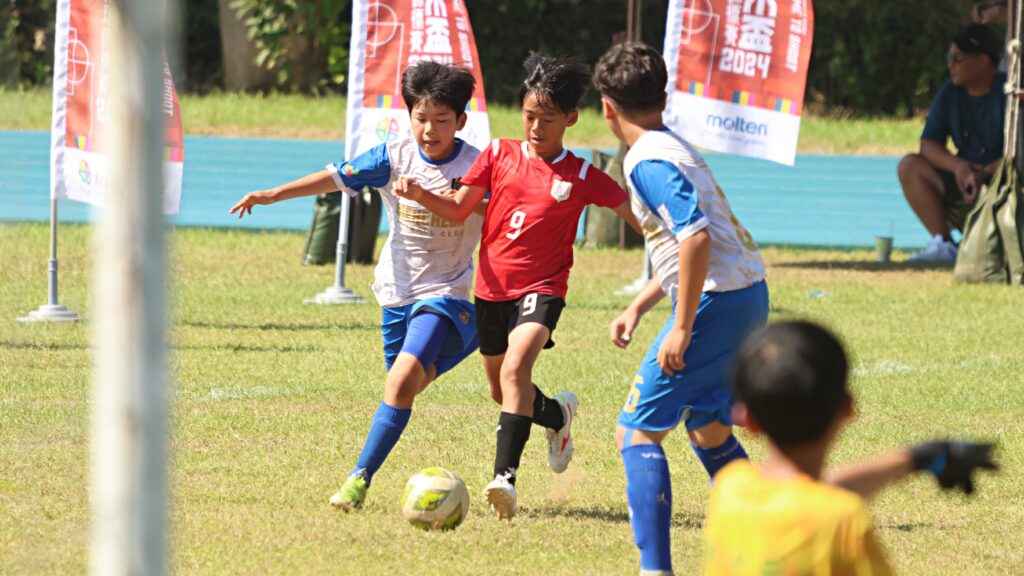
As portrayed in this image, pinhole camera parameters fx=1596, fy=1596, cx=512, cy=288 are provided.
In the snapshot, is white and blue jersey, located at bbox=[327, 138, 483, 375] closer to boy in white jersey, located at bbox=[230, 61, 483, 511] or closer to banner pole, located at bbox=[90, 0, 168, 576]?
boy in white jersey, located at bbox=[230, 61, 483, 511]

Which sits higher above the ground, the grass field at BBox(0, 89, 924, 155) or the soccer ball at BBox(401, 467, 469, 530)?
the soccer ball at BBox(401, 467, 469, 530)

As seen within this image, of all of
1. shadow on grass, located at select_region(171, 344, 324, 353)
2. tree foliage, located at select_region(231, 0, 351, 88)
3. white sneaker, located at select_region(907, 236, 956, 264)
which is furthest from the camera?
tree foliage, located at select_region(231, 0, 351, 88)

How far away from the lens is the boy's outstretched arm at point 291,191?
572cm

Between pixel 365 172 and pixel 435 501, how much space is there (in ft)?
4.55

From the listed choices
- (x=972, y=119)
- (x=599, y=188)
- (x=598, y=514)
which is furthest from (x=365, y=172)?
(x=972, y=119)

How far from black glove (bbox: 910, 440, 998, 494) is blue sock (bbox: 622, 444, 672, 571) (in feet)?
5.38

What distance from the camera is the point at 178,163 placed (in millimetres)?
7422

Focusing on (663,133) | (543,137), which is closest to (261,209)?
(543,137)

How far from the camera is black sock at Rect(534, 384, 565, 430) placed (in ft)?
19.7

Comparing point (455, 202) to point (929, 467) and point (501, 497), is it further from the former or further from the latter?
point (929, 467)

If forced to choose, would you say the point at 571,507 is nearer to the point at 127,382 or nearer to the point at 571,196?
the point at 571,196

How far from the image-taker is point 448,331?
19.2 ft

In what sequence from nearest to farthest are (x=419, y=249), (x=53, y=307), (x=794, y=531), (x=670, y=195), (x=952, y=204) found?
(x=794, y=531), (x=670, y=195), (x=419, y=249), (x=53, y=307), (x=952, y=204)

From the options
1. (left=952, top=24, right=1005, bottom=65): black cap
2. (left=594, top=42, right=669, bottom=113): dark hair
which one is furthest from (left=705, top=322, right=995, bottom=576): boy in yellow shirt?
(left=952, top=24, right=1005, bottom=65): black cap
